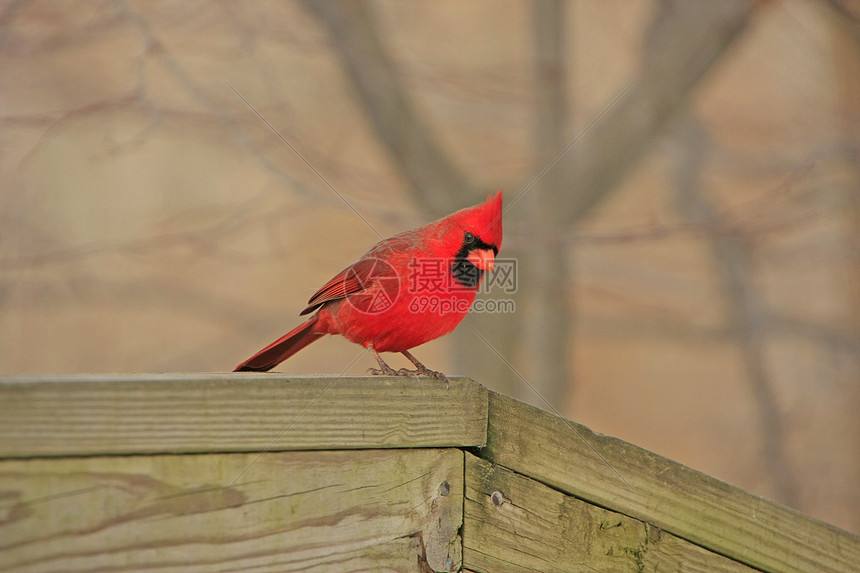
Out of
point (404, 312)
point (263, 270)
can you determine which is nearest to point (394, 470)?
point (404, 312)

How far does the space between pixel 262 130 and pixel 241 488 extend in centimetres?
335

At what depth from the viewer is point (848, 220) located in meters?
5.43

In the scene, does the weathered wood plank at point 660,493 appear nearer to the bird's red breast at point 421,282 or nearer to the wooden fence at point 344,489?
the wooden fence at point 344,489

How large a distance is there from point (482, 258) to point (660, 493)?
3.55 feet

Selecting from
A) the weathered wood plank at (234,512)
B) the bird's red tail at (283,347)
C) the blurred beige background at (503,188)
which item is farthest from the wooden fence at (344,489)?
the blurred beige background at (503,188)

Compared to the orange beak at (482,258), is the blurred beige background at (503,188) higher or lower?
higher

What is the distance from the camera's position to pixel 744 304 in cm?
606

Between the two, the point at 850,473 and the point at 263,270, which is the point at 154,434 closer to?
the point at 850,473

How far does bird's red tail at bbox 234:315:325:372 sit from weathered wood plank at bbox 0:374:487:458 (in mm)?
1073

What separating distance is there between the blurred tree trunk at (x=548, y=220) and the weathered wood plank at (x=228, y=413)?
2838mm

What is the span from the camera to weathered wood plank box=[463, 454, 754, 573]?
1.76 meters

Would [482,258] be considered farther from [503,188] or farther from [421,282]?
[503,188]

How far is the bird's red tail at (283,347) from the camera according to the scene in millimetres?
2756

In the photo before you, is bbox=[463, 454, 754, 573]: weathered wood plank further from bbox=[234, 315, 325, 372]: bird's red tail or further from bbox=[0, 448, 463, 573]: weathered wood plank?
bbox=[234, 315, 325, 372]: bird's red tail
